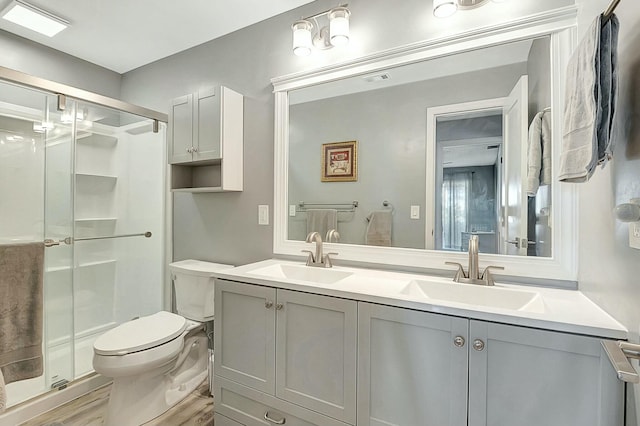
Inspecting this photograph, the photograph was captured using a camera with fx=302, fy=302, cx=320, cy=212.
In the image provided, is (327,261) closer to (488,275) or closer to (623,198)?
(488,275)

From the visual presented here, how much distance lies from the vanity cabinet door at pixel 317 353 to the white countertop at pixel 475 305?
6 centimetres

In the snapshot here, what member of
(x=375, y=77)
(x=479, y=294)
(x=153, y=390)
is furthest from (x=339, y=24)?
(x=153, y=390)

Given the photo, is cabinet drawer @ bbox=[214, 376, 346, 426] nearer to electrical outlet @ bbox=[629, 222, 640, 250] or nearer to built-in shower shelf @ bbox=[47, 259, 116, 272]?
electrical outlet @ bbox=[629, 222, 640, 250]

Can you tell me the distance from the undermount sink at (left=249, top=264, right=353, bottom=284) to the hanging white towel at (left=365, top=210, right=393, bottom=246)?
257 mm

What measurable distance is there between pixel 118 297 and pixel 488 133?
9.55ft

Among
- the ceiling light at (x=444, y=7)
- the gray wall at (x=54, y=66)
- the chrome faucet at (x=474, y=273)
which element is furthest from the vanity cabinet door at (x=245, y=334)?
the gray wall at (x=54, y=66)

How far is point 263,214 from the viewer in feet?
6.85

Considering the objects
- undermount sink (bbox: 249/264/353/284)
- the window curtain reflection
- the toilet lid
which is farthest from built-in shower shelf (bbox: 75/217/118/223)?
the window curtain reflection

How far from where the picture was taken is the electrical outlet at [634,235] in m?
0.73

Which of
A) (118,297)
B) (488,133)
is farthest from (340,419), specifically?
(118,297)

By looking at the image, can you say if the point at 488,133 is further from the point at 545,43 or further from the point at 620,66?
the point at 620,66

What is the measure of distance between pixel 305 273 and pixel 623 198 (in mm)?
1362

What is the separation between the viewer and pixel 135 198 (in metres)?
2.51

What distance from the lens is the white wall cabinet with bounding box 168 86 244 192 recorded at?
6.69 ft
